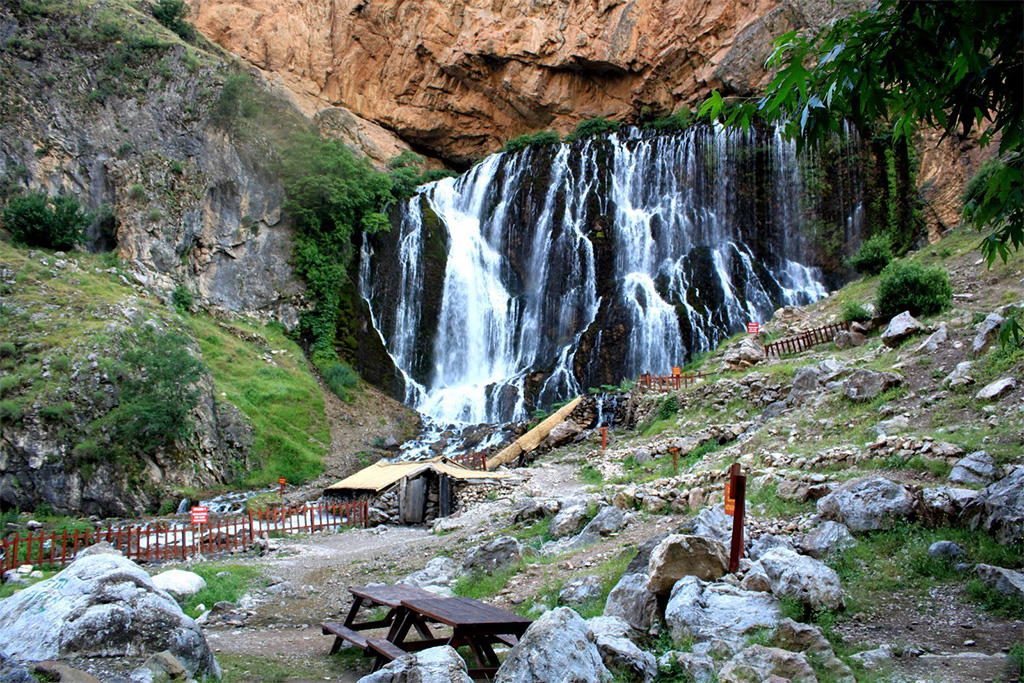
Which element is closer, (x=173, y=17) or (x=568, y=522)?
(x=568, y=522)

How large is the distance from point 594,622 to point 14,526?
49.8ft

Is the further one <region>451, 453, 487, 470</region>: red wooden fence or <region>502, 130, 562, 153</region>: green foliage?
<region>502, 130, 562, 153</region>: green foliage

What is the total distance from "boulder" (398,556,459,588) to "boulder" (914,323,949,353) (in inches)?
343

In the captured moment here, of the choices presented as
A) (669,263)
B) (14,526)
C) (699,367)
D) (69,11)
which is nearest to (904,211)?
(669,263)

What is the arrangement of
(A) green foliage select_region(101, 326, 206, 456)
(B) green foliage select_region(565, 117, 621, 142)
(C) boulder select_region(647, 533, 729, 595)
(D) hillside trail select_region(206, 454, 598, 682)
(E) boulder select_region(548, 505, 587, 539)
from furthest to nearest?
(B) green foliage select_region(565, 117, 621, 142), (A) green foliage select_region(101, 326, 206, 456), (E) boulder select_region(548, 505, 587, 539), (D) hillside trail select_region(206, 454, 598, 682), (C) boulder select_region(647, 533, 729, 595)

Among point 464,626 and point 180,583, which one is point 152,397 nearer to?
point 180,583

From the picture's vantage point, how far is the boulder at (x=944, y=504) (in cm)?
625

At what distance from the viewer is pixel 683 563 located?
6.02 metres

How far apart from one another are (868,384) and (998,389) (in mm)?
2755

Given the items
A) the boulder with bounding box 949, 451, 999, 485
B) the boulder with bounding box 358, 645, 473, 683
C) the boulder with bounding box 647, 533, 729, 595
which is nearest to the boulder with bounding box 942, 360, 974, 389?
the boulder with bounding box 949, 451, 999, 485

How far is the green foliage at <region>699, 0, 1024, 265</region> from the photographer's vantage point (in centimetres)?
341

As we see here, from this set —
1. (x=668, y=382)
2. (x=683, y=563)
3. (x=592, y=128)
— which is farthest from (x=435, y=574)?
(x=592, y=128)

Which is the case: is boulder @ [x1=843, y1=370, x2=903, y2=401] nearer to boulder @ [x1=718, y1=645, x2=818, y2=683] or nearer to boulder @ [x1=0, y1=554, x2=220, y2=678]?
boulder @ [x1=718, y1=645, x2=818, y2=683]

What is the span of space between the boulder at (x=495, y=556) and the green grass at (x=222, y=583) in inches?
126
